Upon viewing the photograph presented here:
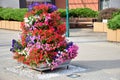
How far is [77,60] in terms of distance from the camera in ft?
36.9

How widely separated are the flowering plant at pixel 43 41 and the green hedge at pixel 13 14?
12.9 metres

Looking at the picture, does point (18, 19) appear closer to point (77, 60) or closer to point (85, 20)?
point (85, 20)

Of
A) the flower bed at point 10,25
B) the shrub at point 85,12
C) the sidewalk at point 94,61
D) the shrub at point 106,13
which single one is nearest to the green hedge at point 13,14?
the flower bed at point 10,25

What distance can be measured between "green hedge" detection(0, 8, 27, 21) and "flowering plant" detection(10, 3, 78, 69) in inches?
510

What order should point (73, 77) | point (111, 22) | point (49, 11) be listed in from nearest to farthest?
point (73, 77) → point (49, 11) → point (111, 22)

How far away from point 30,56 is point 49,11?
4.59 ft

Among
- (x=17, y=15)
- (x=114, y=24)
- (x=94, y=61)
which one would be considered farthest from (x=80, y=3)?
(x=94, y=61)

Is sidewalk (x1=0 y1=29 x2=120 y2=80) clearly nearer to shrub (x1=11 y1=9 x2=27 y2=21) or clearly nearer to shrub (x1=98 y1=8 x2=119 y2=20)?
shrub (x1=98 y1=8 x2=119 y2=20)

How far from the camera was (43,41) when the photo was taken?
9117 mm

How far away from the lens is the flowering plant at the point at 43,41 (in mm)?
9039

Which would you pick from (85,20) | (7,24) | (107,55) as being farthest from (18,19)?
(107,55)

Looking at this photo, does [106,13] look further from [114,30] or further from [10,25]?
[10,25]

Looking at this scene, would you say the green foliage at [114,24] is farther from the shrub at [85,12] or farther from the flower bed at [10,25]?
the shrub at [85,12]

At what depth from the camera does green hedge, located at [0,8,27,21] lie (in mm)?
22703
